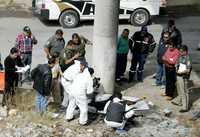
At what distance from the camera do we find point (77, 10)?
81.0 feet

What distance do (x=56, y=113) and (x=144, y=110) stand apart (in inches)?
87.8

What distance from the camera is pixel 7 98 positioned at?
15.6m

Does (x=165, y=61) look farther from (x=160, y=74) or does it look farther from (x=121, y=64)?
(x=121, y=64)

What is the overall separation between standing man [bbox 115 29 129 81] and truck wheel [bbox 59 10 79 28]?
24.0 feet

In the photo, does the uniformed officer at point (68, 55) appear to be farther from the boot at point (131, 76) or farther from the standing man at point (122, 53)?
the boot at point (131, 76)

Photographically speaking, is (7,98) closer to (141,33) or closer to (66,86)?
(66,86)

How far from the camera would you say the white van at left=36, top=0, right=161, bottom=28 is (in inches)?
960

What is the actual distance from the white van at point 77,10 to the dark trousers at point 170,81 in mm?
8690

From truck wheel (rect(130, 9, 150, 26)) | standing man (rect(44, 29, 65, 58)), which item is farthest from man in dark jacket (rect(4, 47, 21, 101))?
truck wheel (rect(130, 9, 150, 26))

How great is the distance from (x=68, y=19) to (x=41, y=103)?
32.4 ft

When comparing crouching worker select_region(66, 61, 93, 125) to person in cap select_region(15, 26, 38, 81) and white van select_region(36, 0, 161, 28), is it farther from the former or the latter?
white van select_region(36, 0, 161, 28)

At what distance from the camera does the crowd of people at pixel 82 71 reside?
14430 mm

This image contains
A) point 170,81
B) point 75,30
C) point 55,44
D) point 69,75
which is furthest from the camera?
point 75,30

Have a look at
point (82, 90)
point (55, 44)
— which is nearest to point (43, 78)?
point (82, 90)
